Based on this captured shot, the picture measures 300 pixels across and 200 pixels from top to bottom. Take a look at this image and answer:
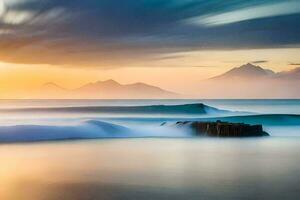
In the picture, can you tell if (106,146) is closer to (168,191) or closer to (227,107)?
(168,191)

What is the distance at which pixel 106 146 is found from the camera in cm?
553

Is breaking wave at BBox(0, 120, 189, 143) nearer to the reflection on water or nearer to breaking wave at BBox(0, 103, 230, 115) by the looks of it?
the reflection on water

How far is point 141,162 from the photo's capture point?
14.2 feet

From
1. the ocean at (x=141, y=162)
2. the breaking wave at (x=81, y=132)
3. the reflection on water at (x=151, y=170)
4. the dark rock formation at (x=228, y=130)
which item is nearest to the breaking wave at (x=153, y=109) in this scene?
the ocean at (x=141, y=162)

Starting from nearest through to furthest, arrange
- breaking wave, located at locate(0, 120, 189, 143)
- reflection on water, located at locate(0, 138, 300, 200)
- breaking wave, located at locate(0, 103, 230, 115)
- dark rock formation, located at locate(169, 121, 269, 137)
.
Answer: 1. reflection on water, located at locate(0, 138, 300, 200)
2. breaking wave, located at locate(0, 120, 189, 143)
3. dark rock formation, located at locate(169, 121, 269, 137)
4. breaking wave, located at locate(0, 103, 230, 115)

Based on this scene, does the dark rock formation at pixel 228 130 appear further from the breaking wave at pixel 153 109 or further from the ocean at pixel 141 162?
the breaking wave at pixel 153 109

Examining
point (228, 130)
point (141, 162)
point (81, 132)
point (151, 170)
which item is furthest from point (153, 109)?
point (151, 170)

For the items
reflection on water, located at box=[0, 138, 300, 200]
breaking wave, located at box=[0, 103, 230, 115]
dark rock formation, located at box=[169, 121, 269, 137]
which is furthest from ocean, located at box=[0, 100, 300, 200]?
breaking wave, located at box=[0, 103, 230, 115]

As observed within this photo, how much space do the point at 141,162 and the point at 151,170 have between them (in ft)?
1.29

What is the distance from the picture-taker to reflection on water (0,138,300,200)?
316 centimetres

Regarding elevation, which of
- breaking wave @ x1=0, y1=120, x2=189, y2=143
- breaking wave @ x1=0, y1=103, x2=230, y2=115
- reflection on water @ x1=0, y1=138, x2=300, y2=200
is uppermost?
breaking wave @ x1=0, y1=103, x2=230, y2=115

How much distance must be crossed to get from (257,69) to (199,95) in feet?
2.73

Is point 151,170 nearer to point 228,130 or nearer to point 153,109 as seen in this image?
point 228,130

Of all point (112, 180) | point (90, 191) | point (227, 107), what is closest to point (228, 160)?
point (112, 180)
